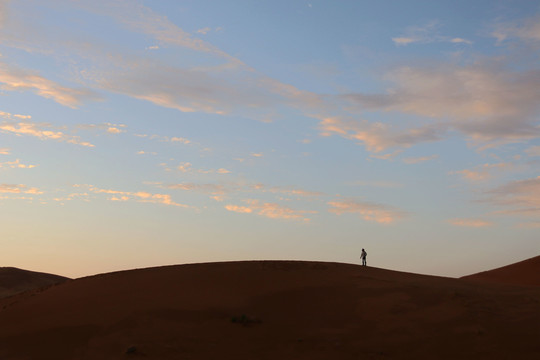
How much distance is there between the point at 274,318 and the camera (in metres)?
19.8

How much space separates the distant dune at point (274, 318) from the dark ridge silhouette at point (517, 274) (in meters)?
16.7

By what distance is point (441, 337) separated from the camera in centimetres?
1745

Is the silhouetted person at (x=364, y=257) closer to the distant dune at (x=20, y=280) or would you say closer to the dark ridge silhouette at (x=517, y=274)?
the dark ridge silhouette at (x=517, y=274)

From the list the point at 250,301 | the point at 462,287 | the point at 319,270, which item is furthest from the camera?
the point at 319,270

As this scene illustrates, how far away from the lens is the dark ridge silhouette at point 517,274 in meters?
39.8

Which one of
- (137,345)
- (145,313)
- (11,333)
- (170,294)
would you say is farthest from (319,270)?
(11,333)

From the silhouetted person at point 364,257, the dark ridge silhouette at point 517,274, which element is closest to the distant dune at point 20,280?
the silhouetted person at point 364,257

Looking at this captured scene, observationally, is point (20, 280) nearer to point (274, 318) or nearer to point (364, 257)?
point (364, 257)

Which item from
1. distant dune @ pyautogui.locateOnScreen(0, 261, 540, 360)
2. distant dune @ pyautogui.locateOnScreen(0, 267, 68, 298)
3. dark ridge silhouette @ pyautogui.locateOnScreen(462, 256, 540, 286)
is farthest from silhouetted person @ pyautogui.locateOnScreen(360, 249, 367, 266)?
distant dune @ pyautogui.locateOnScreen(0, 267, 68, 298)

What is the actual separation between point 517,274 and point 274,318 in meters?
30.1

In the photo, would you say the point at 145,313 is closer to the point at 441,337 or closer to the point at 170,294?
the point at 170,294

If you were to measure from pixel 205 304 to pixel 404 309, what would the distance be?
7818 millimetres

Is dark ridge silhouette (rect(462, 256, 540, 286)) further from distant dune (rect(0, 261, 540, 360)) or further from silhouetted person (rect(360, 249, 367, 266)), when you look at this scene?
distant dune (rect(0, 261, 540, 360))

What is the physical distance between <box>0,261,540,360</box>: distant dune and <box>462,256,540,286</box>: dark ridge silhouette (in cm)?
1665
